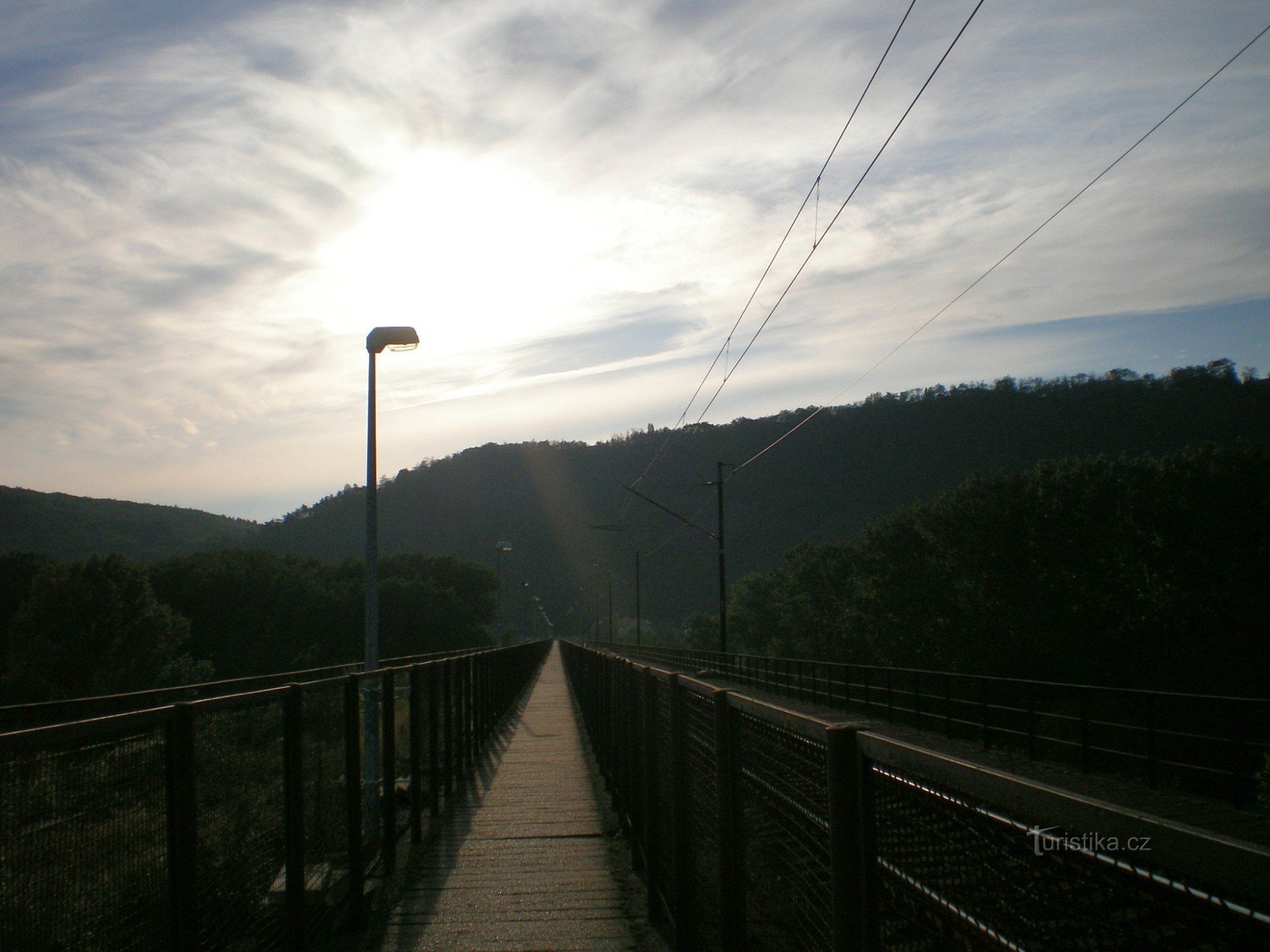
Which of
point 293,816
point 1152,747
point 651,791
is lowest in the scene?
point 1152,747

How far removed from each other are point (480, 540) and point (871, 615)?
78.1 meters

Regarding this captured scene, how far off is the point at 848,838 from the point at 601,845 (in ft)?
21.6

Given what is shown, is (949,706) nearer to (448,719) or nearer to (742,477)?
(448,719)

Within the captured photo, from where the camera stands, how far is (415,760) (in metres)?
8.80

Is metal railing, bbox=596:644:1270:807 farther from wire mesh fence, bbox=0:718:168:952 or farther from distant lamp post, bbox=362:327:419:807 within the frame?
wire mesh fence, bbox=0:718:168:952

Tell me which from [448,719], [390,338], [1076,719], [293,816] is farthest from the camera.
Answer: [1076,719]

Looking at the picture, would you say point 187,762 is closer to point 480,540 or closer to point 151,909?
point 151,909

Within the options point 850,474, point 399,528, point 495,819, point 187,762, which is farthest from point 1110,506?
point 399,528

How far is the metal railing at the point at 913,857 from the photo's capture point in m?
1.42

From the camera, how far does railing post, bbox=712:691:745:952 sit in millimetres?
4059

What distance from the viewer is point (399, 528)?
455ft

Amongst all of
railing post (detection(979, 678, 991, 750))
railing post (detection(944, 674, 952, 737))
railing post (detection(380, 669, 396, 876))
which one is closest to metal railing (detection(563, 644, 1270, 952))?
railing post (detection(380, 669, 396, 876))

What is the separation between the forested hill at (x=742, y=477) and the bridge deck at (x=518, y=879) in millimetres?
43348

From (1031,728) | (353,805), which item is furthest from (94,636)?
(353,805)
